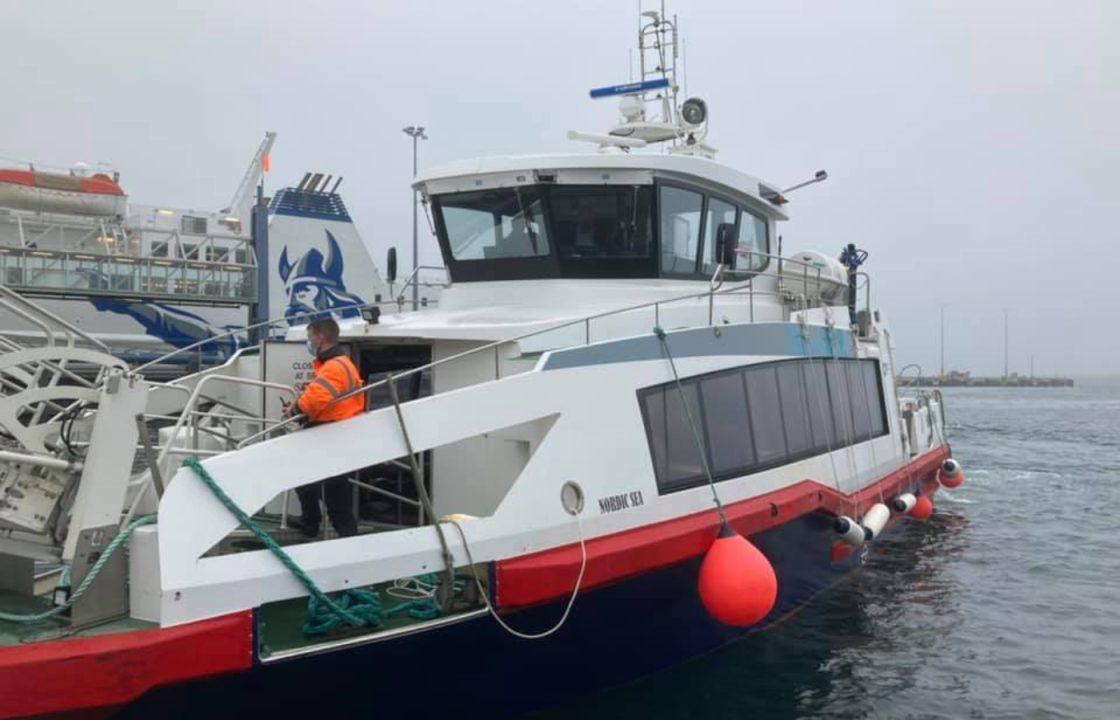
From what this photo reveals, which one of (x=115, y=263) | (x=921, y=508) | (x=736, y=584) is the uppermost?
(x=115, y=263)

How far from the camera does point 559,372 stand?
484 centimetres

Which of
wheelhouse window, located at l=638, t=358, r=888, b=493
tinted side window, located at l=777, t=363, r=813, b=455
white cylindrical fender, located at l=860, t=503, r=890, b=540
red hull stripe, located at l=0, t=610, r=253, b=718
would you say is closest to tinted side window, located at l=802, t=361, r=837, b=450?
wheelhouse window, located at l=638, t=358, r=888, b=493

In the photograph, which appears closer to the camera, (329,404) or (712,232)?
(329,404)

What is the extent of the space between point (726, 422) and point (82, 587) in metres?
3.84

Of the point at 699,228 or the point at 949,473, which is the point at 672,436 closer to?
the point at 699,228

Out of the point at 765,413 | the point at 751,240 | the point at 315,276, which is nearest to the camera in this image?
the point at 765,413

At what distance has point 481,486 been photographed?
18.1 ft

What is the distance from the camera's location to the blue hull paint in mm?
3818

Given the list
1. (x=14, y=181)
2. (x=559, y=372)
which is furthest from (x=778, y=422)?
(x=14, y=181)

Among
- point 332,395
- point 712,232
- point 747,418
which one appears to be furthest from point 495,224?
point 332,395

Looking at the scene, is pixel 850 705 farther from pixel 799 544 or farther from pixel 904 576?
pixel 904 576

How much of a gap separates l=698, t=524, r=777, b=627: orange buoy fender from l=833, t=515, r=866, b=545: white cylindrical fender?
6.17 ft

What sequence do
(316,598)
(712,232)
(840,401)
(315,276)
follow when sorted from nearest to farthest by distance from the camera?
(316,598), (712,232), (840,401), (315,276)

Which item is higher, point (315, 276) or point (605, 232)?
point (315, 276)
